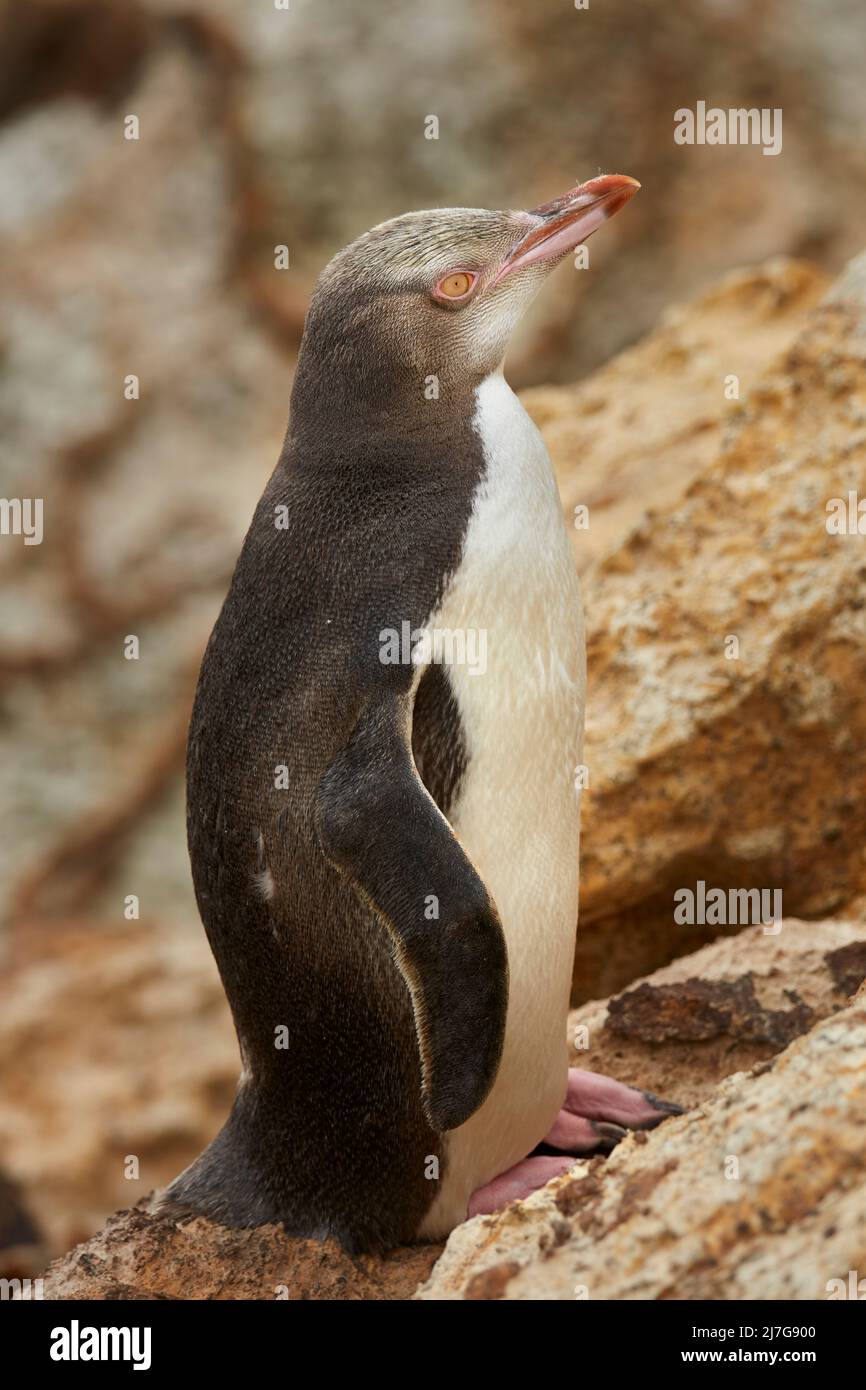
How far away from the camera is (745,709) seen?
361cm

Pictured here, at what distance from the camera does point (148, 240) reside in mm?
8039

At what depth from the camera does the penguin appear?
2703 mm

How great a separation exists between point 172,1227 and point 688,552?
199 cm

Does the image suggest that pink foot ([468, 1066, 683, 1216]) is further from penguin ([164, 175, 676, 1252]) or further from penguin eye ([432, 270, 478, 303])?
penguin eye ([432, 270, 478, 303])

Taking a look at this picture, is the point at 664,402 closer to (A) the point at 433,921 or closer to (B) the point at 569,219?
(B) the point at 569,219

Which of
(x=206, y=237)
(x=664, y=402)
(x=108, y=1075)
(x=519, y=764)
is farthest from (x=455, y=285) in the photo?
(x=206, y=237)

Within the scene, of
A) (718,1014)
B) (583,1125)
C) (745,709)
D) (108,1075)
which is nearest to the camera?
(583,1125)

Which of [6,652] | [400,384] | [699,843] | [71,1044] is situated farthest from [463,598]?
[6,652]

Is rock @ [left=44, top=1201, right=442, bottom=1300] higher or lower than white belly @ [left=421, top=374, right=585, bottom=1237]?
lower

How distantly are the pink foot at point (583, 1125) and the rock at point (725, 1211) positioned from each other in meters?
0.68

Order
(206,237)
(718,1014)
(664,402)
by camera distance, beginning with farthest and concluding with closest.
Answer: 1. (206,237)
2. (664,402)
3. (718,1014)

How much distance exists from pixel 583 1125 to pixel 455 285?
1.58 m

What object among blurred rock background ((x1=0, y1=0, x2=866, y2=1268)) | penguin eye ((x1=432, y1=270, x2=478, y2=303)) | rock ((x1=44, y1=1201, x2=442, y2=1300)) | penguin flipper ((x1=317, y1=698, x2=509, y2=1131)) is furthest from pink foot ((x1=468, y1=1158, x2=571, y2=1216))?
blurred rock background ((x1=0, y1=0, x2=866, y2=1268))
